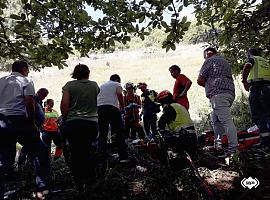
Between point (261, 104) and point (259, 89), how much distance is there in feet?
0.87

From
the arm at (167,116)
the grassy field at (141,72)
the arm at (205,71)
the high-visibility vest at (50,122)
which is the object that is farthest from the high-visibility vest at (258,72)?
the grassy field at (141,72)

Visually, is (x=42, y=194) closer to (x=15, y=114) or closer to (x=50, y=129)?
(x=15, y=114)

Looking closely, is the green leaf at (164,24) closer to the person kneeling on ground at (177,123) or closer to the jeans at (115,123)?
the person kneeling on ground at (177,123)

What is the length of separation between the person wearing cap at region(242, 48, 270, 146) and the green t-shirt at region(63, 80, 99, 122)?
2.84 metres

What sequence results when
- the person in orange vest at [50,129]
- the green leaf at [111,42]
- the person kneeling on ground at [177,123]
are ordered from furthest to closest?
→ 1. the person in orange vest at [50,129]
2. the person kneeling on ground at [177,123]
3. the green leaf at [111,42]

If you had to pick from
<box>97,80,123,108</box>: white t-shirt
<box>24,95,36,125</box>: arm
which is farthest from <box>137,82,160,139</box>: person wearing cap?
<box>24,95,36,125</box>: arm

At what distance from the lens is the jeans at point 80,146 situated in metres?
4.96

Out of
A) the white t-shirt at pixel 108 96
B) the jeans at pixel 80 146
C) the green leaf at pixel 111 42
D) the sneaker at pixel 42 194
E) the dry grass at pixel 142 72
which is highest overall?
the dry grass at pixel 142 72

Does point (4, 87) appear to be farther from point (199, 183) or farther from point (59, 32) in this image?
point (199, 183)

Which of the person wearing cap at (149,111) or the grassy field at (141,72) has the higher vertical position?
the grassy field at (141,72)

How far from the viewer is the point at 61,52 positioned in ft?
16.0

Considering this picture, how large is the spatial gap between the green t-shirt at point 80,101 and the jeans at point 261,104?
3.04 metres

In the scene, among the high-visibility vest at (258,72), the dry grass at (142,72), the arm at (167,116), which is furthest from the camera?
the dry grass at (142,72)

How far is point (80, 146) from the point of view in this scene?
4984 millimetres
